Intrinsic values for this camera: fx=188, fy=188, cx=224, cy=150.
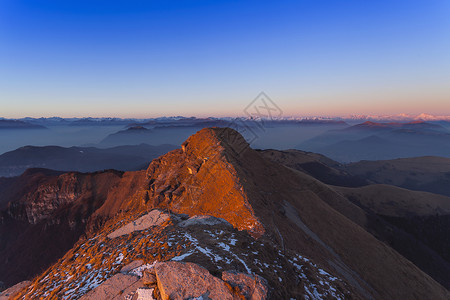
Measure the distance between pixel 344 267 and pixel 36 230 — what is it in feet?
305

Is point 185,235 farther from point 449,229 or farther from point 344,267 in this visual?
point 449,229

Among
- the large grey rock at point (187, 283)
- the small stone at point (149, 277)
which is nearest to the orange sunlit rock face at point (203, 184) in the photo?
the large grey rock at point (187, 283)

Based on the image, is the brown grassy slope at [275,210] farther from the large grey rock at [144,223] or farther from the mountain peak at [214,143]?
the large grey rock at [144,223]

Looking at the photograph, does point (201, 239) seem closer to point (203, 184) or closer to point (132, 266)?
point (132, 266)

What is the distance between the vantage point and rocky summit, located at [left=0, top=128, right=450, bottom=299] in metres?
7.23

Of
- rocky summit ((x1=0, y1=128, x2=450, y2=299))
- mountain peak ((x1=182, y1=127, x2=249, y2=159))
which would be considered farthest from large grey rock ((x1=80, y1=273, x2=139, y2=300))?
mountain peak ((x1=182, y1=127, x2=249, y2=159))

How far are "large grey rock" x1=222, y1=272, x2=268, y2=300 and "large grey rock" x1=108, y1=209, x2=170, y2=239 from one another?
26.9 feet

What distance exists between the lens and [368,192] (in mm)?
69875

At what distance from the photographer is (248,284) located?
6453 mm

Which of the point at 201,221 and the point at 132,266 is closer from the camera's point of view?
the point at 132,266

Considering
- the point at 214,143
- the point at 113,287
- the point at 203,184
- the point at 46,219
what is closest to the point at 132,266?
the point at 113,287

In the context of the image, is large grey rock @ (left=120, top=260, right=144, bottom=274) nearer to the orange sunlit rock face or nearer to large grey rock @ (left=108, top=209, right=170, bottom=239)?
large grey rock @ (left=108, top=209, right=170, bottom=239)

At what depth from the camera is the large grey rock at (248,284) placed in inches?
242

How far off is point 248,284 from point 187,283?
2.07 metres
